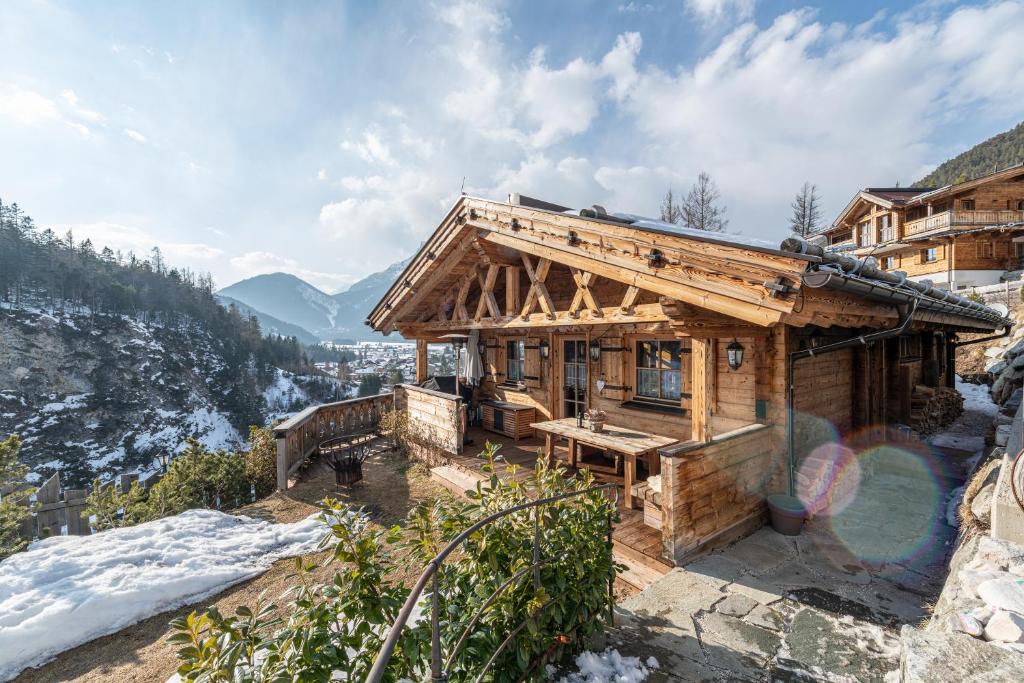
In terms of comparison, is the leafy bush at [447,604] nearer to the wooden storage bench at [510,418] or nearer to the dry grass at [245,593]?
the dry grass at [245,593]

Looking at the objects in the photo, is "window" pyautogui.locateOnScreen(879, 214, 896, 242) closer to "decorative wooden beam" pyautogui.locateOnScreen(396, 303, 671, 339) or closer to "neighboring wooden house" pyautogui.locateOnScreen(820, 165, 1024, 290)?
"neighboring wooden house" pyautogui.locateOnScreen(820, 165, 1024, 290)

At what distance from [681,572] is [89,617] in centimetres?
584

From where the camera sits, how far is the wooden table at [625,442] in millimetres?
5312

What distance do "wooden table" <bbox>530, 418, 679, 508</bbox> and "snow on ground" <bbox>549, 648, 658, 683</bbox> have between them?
2579 millimetres

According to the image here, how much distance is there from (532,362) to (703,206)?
24.8 meters

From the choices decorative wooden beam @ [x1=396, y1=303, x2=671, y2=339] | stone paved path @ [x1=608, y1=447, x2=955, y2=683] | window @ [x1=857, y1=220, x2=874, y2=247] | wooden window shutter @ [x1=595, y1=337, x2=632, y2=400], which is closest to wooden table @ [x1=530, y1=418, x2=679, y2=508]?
wooden window shutter @ [x1=595, y1=337, x2=632, y2=400]

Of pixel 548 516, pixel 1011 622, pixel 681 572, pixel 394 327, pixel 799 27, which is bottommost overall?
pixel 681 572

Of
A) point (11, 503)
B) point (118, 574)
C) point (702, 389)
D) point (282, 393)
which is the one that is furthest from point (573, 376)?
point (282, 393)

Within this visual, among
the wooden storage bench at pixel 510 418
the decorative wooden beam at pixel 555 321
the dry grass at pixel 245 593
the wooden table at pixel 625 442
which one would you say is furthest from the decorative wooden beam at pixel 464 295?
the dry grass at pixel 245 593

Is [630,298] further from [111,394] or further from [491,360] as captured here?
[111,394]

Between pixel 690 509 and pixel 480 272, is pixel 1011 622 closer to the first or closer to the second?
pixel 690 509

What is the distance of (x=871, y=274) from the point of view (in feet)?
13.9

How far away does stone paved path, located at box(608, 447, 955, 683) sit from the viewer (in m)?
2.77

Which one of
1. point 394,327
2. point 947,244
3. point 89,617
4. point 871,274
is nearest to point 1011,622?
point 871,274
